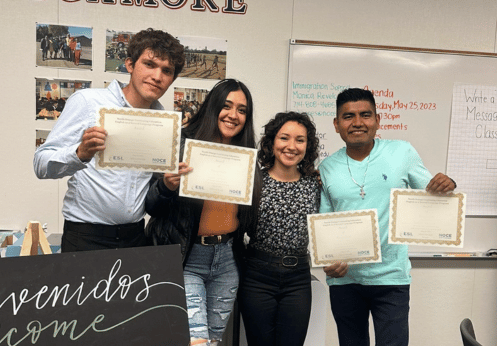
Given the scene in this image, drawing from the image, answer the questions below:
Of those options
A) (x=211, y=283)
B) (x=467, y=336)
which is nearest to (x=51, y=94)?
(x=211, y=283)

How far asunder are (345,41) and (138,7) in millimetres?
1380

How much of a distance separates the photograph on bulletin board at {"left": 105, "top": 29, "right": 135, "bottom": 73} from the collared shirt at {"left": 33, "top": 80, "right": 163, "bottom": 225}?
3.55 feet

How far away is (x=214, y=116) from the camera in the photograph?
1.72 meters

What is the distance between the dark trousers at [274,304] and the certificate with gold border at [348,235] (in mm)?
155

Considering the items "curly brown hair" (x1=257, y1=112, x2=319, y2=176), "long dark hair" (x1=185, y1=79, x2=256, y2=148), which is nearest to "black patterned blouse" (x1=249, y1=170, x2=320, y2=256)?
"curly brown hair" (x1=257, y1=112, x2=319, y2=176)

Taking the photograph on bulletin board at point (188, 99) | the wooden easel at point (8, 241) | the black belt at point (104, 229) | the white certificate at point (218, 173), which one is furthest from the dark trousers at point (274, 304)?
the wooden easel at point (8, 241)

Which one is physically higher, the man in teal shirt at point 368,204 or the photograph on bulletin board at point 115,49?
the photograph on bulletin board at point 115,49

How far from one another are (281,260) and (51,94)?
1826 millimetres

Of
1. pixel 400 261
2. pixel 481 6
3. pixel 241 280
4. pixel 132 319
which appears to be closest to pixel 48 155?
pixel 132 319

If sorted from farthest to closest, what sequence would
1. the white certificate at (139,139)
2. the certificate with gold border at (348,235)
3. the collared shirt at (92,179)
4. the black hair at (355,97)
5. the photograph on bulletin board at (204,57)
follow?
the photograph on bulletin board at (204,57), the black hair at (355,97), the certificate with gold border at (348,235), the collared shirt at (92,179), the white certificate at (139,139)

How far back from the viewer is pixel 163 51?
1.57 m

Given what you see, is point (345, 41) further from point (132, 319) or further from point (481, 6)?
point (132, 319)

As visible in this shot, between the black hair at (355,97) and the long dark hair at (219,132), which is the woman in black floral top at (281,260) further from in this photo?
the black hair at (355,97)

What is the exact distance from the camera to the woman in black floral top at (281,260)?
69.4 inches
